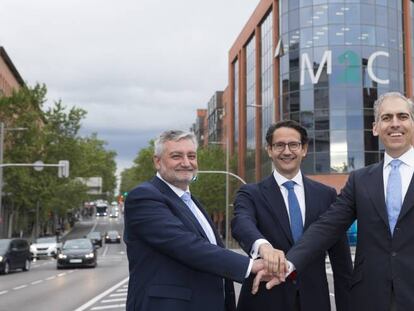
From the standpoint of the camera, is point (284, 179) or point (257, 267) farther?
point (284, 179)

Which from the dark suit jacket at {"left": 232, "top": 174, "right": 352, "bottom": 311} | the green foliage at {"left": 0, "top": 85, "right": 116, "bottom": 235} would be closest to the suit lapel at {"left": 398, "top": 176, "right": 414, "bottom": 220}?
the dark suit jacket at {"left": 232, "top": 174, "right": 352, "bottom": 311}

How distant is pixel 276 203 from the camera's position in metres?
4.15

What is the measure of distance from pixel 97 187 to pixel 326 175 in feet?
178

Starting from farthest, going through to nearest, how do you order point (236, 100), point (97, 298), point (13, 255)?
point (236, 100) < point (13, 255) < point (97, 298)

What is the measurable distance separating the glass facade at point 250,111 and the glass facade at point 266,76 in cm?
349

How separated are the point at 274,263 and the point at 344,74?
46.7 m

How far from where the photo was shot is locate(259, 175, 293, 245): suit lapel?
13.3ft

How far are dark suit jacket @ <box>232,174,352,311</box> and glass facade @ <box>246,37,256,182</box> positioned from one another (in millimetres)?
57391

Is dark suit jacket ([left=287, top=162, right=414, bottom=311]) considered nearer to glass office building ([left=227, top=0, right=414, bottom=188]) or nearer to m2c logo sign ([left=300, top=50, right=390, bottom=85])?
glass office building ([left=227, top=0, right=414, bottom=188])

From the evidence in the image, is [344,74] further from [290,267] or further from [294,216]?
[290,267]

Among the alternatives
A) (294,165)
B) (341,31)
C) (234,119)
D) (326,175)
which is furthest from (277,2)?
(294,165)

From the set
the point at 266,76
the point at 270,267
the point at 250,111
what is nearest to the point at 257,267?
the point at 270,267

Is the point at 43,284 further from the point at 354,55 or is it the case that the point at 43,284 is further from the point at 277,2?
the point at 277,2

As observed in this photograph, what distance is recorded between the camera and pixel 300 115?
4981cm
